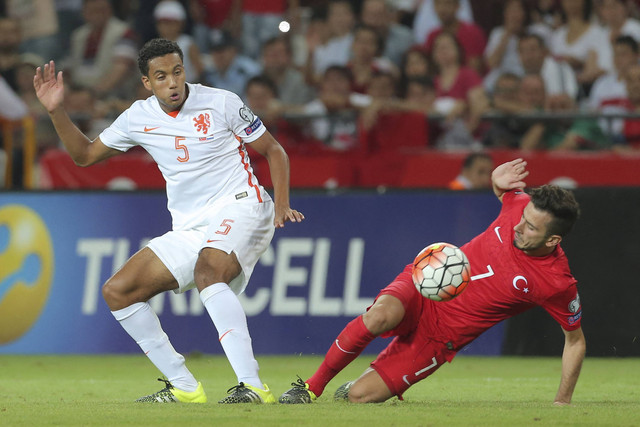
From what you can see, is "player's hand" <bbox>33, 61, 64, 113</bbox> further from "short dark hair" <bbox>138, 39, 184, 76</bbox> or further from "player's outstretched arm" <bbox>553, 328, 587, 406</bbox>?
"player's outstretched arm" <bbox>553, 328, 587, 406</bbox>

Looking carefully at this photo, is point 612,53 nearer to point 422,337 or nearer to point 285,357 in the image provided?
point 285,357

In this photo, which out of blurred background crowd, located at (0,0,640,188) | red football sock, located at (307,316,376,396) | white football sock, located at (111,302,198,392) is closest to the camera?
red football sock, located at (307,316,376,396)

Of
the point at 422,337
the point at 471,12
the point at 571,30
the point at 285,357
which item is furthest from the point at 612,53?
the point at 422,337

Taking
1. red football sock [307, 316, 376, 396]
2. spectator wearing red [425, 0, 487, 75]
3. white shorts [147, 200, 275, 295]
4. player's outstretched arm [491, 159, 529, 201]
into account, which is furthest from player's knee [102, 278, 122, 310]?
spectator wearing red [425, 0, 487, 75]

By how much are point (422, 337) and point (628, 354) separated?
403 cm

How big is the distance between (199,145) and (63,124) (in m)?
0.89

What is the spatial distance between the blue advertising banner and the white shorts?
3.49 meters

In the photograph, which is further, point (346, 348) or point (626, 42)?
point (626, 42)

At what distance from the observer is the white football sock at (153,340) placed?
259 inches

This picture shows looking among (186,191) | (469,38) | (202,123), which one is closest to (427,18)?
(469,38)

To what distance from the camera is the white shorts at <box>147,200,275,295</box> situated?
6461 millimetres

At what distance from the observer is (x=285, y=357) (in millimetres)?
10102

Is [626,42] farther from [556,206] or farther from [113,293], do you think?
[113,293]

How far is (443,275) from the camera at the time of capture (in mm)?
6156
